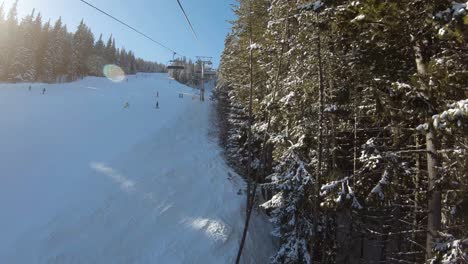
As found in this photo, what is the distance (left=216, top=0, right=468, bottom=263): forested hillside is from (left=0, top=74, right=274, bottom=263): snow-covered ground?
2.92m

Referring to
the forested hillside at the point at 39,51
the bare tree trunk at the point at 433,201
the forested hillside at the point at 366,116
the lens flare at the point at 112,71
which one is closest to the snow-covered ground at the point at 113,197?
the forested hillside at the point at 366,116

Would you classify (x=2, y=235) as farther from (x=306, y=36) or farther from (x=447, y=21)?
(x=447, y=21)

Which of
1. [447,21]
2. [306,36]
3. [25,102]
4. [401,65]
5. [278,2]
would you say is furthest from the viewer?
[25,102]

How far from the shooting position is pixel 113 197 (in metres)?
15.6

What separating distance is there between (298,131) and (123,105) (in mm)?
28955

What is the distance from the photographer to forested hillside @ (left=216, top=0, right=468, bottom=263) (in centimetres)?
474

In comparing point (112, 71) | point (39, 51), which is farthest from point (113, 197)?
point (112, 71)

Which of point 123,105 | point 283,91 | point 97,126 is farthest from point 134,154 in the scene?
point 123,105

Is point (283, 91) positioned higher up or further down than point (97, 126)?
higher up

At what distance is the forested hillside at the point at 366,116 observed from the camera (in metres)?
4.74

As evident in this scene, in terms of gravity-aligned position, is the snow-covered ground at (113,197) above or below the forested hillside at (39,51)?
below

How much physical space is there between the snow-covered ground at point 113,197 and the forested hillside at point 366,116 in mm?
2915

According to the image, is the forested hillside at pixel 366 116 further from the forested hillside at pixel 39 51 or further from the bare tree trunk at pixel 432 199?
the forested hillside at pixel 39 51

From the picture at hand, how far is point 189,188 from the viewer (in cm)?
1811
